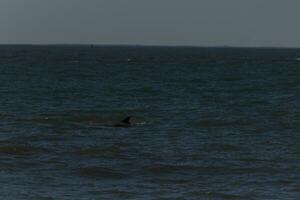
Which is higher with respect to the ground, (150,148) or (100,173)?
(100,173)

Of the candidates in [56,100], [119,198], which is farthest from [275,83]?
[119,198]

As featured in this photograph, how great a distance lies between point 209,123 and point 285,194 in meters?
13.5

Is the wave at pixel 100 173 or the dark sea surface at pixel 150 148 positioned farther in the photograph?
the wave at pixel 100 173

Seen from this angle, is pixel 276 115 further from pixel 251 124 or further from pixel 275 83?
pixel 275 83

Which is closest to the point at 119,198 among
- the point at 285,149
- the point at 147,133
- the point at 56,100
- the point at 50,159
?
the point at 50,159

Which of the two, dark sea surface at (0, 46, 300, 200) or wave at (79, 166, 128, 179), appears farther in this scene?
wave at (79, 166, 128, 179)

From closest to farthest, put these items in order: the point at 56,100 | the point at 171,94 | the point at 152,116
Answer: the point at 152,116
the point at 56,100
the point at 171,94

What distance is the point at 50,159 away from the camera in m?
20.5

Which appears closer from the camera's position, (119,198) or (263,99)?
(119,198)

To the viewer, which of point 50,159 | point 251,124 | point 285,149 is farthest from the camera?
point 251,124

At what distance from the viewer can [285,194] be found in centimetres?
1636

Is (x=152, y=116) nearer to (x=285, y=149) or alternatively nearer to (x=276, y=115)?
(x=276, y=115)

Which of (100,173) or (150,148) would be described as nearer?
(100,173)

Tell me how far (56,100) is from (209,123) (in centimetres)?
1312
